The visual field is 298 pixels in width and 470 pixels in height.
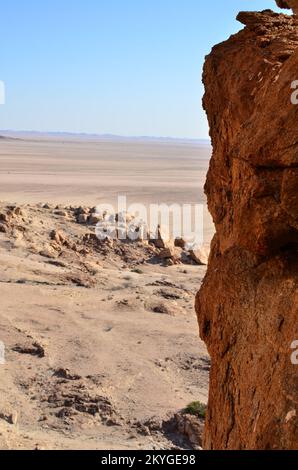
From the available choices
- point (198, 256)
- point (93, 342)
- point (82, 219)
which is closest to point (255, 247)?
point (93, 342)

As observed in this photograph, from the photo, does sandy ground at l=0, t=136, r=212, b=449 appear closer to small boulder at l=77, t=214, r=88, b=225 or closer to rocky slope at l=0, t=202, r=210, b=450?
rocky slope at l=0, t=202, r=210, b=450

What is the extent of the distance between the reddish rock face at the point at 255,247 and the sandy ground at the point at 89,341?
4.64m

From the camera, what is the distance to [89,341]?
45.1 ft

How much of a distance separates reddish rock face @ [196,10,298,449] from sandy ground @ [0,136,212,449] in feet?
15.2

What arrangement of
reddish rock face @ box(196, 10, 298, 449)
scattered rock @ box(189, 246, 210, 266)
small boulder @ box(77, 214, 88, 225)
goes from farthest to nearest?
1. small boulder @ box(77, 214, 88, 225)
2. scattered rock @ box(189, 246, 210, 266)
3. reddish rock face @ box(196, 10, 298, 449)

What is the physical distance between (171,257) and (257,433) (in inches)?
676

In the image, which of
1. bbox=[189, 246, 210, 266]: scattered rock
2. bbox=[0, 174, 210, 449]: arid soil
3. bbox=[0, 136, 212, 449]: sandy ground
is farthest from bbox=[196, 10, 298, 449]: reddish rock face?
bbox=[189, 246, 210, 266]: scattered rock

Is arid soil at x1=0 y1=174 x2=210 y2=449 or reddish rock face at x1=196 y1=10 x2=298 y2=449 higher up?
reddish rock face at x1=196 y1=10 x2=298 y2=449

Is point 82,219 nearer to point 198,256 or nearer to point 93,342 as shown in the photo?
point 198,256

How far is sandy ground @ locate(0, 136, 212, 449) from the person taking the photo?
10.1m

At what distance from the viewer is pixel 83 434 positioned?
9.78 meters

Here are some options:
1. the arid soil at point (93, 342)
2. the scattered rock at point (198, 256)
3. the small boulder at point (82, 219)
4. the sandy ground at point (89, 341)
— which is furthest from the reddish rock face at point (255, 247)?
the small boulder at point (82, 219)

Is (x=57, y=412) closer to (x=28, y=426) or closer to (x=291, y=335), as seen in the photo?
(x=28, y=426)

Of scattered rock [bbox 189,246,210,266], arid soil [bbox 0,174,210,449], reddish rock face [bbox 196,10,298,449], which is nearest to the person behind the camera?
reddish rock face [bbox 196,10,298,449]
